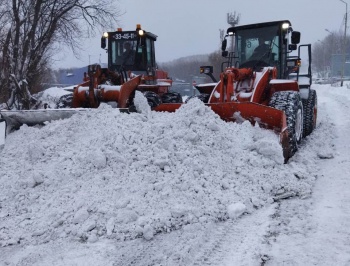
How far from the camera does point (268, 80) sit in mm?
6902

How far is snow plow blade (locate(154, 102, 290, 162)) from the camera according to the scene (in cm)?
554

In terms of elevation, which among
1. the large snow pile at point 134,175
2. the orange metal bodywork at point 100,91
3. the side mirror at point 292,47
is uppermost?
the side mirror at point 292,47

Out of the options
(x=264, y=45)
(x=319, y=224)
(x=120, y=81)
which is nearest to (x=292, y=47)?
(x=264, y=45)

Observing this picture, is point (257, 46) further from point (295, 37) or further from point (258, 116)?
point (258, 116)

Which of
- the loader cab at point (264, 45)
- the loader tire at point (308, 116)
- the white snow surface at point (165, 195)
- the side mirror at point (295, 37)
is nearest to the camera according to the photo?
the white snow surface at point (165, 195)

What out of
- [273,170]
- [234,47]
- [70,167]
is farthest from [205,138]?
[234,47]

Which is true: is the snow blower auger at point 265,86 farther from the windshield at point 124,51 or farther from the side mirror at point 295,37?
the windshield at point 124,51

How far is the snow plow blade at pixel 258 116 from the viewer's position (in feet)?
18.2

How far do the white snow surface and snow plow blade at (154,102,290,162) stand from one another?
0.21 metres

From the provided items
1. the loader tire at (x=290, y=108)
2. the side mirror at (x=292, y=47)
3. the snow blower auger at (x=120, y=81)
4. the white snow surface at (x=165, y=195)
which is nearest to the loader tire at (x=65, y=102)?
the snow blower auger at (x=120, y=81)

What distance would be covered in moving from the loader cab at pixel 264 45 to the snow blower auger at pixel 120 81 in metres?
2.12

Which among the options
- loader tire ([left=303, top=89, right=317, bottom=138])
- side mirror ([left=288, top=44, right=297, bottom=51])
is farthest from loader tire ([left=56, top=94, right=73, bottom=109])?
loader tire ([left=303, top=89, right=317, bottom=138])

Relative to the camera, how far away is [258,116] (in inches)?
226

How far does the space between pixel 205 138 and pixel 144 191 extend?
137 centimetres
